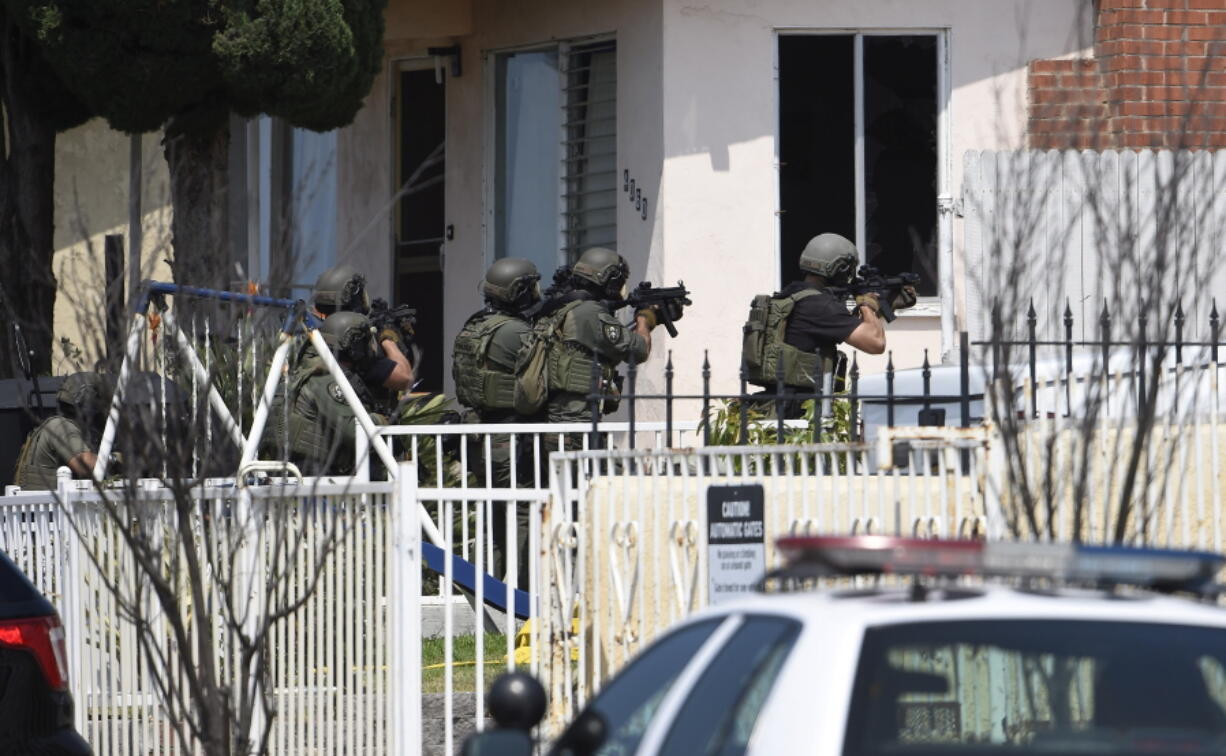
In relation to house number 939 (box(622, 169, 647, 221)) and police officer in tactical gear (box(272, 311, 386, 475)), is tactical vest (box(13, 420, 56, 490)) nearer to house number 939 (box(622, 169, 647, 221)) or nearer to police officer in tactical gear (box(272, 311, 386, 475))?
police officer in tactical gear (box(272, 311, 386, 475))

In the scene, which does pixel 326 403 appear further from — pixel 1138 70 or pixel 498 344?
pixel 1138 70

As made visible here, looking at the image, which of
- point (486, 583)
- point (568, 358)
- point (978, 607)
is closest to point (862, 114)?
point (568, 358)

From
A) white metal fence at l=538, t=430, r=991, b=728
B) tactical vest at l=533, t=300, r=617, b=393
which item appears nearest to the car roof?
white metal fence at l=538, t=430, r=991, b=728

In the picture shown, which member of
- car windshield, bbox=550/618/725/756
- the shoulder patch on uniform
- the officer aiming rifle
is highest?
the officer aiming rifle

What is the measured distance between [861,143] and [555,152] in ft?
7.15

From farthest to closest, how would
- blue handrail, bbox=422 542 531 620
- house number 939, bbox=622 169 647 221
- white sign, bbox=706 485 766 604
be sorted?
1. house number 939, bbox=622 169 647 221
2. blue handrail, bbox=422 542 531 620
3. white sign, bbox=706 485 766 604

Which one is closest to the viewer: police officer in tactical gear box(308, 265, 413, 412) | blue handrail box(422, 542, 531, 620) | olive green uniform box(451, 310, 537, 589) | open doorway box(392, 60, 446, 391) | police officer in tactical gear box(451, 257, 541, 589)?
blue handrail box(422, 542, 531, 620)

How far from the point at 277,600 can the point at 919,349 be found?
25.1 ft

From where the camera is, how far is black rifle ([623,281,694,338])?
12.8m

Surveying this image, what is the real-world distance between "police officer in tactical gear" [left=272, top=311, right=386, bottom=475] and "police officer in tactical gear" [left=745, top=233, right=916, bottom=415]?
2.27 m

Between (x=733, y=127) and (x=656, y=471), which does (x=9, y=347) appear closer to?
(x=733, y=127)

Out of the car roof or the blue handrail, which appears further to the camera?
the blue handrail

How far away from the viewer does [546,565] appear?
8391 millimetres

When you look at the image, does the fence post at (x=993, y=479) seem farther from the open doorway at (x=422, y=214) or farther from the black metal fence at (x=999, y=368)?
the open doorway at (x=422, y=214)
